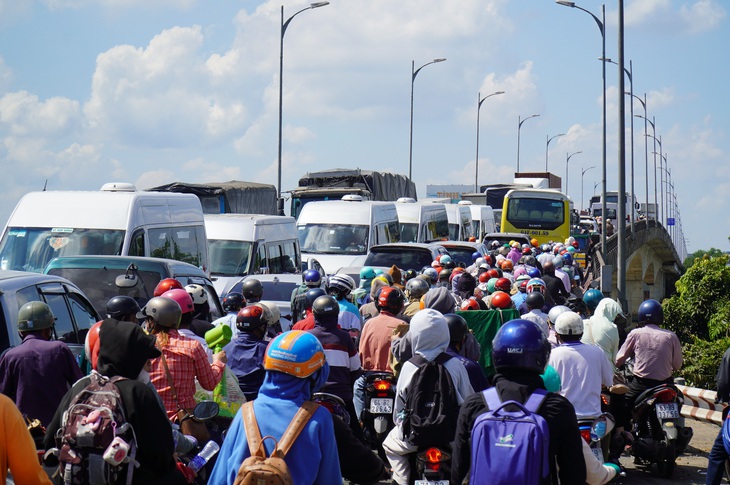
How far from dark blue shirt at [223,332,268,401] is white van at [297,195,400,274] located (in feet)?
55.2

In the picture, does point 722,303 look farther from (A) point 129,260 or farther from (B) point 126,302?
(B) point 126,302

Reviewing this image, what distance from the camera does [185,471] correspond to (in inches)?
202

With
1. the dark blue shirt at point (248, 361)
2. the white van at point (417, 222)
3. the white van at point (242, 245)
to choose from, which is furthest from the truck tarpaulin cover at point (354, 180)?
the dark blue shirt at point (248, 361)

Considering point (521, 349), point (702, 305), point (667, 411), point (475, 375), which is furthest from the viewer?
point (702, 305)

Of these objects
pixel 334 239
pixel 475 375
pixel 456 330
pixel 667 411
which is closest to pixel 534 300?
pixel 667 411

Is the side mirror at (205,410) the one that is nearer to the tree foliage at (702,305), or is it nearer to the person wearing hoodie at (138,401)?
the person wearing hoodie at (138,401)

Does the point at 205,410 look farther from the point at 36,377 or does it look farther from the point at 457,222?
the point at 457,222

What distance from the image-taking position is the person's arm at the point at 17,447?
425cm

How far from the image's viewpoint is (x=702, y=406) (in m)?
14.0

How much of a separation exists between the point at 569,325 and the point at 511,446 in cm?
369

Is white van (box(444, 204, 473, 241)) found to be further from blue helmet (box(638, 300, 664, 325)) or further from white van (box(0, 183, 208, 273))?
blue helmet (box(638, 300, 664, 325))

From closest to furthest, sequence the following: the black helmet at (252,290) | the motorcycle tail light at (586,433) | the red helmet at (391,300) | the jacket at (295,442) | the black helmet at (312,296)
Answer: the jacket at (295,442) < the motorcycle tail light at (586,433) < the red helmet at (391,300) < the black helmet at (312,296) < the black helmet at (252,290)

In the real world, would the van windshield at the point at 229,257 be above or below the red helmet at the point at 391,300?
above

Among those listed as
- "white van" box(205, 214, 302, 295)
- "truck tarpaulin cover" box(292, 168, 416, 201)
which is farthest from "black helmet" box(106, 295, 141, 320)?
"truck tarpaulin cover" box(292, 168, 416, 201)
